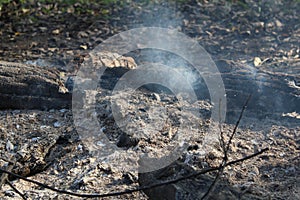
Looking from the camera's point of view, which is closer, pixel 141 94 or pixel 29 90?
pixel 29 90

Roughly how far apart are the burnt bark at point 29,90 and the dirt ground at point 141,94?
6 cm

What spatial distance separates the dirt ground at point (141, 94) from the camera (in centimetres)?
315

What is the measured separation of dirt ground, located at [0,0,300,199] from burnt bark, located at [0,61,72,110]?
64mm

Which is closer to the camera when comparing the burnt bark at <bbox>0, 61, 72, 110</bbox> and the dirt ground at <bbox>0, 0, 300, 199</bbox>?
the dirt ground at <bbox>0, 0, 300, 199</bbox>

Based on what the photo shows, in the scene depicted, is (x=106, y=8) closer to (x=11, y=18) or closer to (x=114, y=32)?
(x=114, y=32)

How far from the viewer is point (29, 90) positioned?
401cm

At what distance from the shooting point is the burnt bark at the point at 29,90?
13.1 feet

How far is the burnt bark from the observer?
398 cm

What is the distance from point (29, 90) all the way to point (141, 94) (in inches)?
35.0

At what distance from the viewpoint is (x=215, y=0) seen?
675 centimetres

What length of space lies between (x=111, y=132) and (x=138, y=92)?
54 centimetres

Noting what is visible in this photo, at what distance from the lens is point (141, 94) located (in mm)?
4121

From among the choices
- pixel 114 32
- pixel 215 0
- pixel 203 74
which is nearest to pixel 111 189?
pixel 203 74

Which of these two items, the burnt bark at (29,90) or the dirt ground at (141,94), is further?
the burnt bark at (29,90)
